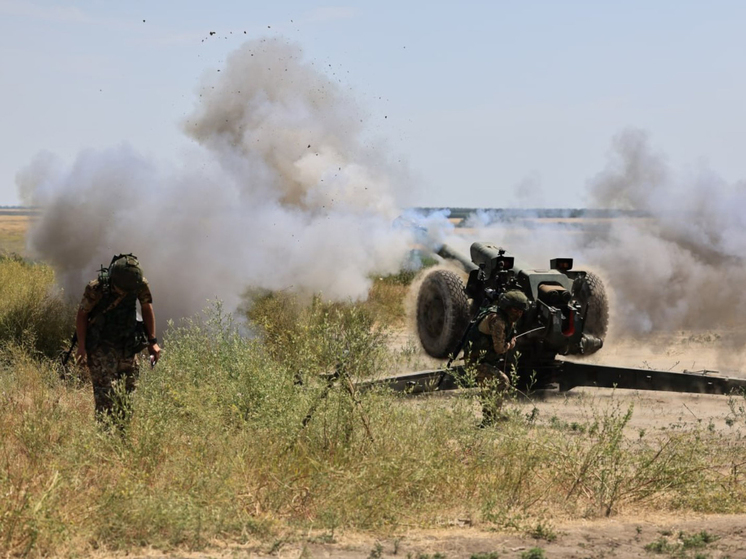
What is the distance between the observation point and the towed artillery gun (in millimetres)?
11367

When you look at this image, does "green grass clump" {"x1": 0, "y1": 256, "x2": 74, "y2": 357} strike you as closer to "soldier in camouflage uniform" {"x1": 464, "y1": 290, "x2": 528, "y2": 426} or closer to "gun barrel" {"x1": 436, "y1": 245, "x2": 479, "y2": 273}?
"gun barrel" {"x1": 436, "y1": 245, "x2": 479, "y2": 273}

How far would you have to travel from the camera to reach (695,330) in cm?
1884

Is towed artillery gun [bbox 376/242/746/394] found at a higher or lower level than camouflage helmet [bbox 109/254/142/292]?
lower

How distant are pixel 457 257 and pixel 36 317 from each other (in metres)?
5.85

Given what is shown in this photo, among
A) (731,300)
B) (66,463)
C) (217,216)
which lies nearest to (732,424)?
(66,463)

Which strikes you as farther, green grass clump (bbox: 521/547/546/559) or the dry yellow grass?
the dry yellow grass

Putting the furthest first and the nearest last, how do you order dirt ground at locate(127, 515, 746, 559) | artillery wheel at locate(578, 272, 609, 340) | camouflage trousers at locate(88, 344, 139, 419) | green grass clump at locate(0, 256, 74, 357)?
1. green grass clump at locate(0, 256, 74, 357)
2. artillery wheel at locate(578, 272, 609, 340)
3. camouflage trousers at locate(88, 344, 139, 419)
4. dirt ground at locate(127, 515, 746, 559)

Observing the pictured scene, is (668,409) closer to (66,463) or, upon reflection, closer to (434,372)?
(434,372)

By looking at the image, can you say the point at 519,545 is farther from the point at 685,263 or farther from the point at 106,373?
the point at 685,263

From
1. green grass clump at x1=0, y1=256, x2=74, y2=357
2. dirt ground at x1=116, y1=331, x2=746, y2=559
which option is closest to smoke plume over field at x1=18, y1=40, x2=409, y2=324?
green grass clump at x1=0, y1=256, x2=74, y2=357

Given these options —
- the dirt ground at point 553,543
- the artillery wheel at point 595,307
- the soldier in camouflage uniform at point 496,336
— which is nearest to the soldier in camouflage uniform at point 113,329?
the dirt ground at point 553,543

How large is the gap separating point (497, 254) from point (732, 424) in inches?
141

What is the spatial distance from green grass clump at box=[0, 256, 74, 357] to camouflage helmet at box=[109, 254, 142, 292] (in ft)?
18.7

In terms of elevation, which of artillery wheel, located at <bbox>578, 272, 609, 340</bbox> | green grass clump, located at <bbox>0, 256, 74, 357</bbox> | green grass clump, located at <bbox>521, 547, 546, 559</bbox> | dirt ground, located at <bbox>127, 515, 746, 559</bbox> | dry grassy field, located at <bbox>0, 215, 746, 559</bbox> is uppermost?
artillery wheel, located at <bbox>578, 272, 609, 340</bbox>
